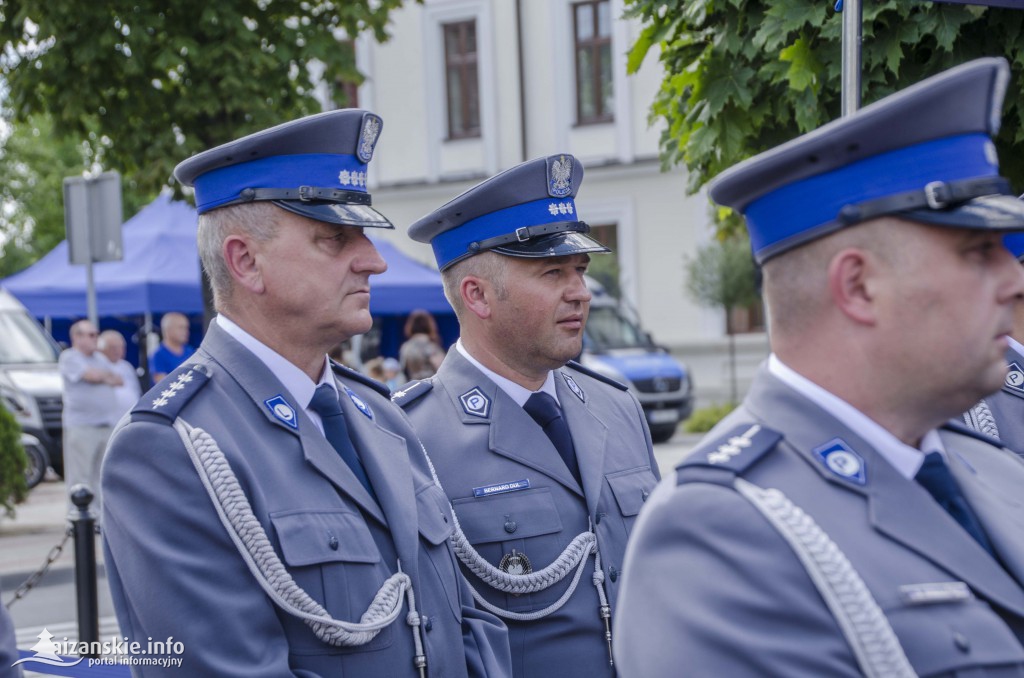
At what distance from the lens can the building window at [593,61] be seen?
87.3ft

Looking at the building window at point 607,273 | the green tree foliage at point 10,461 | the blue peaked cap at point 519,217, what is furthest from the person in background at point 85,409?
the building window at point 607,273

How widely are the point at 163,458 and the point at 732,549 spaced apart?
1.26 metres

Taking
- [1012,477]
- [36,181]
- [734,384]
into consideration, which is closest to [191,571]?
[1012,477]

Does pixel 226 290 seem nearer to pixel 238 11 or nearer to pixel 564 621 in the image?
pixel 564 621

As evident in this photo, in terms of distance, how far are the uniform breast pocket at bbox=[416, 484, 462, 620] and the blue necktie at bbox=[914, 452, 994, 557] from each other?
1229 millimetres

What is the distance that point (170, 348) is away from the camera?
12.3m

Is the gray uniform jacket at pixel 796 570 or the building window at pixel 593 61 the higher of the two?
the building window at pixel 593 61

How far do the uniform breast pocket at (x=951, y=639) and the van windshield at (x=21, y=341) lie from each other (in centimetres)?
1569

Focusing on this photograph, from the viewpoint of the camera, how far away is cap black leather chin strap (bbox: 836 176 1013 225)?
1776 mm

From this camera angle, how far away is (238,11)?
400 inches

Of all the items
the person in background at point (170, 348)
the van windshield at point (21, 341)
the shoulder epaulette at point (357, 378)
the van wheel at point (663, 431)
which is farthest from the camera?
the van wheel at point (663, 431)

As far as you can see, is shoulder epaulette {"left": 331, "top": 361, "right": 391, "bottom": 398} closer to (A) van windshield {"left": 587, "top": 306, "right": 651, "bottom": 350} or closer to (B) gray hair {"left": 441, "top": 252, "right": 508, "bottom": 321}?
(B) gray hair {"left": 441, "top": 252, "right": 508, "bottom": 321}

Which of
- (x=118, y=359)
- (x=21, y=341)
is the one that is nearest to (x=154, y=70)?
(x=118, y=359)

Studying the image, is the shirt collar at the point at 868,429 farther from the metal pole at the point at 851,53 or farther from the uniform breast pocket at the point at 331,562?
the metal pole at the point at 851,53
